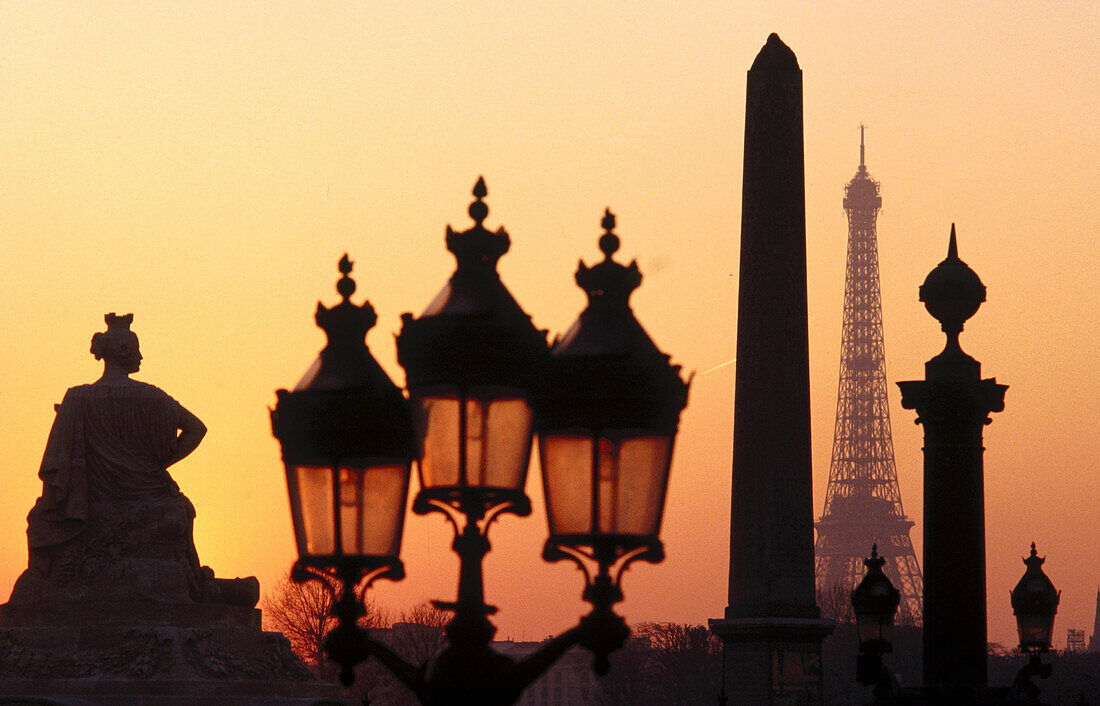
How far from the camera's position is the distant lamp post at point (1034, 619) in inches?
653

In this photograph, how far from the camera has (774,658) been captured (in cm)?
2603

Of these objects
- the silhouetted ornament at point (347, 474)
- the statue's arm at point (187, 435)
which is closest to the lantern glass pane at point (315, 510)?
the silhouetted ornament at point (347, 474)

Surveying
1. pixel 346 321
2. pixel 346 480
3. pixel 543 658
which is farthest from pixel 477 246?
pixel 543 658

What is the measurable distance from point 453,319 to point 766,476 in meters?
17.7

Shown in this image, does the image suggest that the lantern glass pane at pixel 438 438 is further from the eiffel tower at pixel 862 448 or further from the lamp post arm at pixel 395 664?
the eiffel tower at pixel 862 448

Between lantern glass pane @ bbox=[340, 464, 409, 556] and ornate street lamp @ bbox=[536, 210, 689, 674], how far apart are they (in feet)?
2.19

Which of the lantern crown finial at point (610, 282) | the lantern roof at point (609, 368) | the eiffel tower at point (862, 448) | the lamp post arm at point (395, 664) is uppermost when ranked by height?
the eiffel tower at point (862, 448)

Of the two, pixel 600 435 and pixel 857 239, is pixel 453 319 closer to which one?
pixel 600 435

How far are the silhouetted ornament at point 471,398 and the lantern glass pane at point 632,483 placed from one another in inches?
12.1

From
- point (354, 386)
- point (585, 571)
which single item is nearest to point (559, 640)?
point (585, 571)

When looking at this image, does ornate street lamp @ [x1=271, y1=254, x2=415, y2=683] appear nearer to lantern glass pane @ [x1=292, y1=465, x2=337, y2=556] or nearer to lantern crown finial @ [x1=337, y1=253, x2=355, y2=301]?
lantern glass pane @ [x1=292, y1=465, x2=337, y2=556]

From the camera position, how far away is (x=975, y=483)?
1814 cm

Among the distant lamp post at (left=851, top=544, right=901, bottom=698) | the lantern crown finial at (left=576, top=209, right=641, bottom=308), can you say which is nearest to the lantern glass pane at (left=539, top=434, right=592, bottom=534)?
the lantern crown finial at (left=576, top=209, right=641, bottom=308)

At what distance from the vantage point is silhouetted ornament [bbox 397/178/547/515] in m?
8.16
